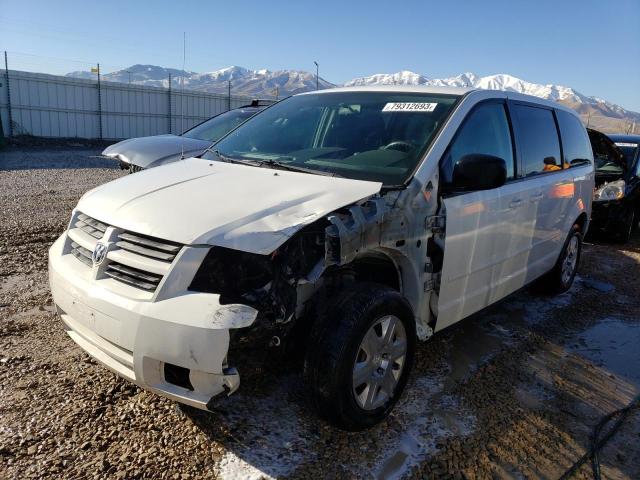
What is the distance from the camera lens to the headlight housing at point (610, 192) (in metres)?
8.13

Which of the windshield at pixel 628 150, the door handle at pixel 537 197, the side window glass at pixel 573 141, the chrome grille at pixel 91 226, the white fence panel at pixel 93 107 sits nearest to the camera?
the chrome grille at pixel 91 226

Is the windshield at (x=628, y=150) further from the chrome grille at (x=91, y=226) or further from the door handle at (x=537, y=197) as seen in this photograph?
the chrome grille at (x=91, y=226)

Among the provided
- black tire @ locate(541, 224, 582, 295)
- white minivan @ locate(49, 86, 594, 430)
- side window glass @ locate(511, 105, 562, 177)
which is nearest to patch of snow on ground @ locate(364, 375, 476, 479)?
white minivan @ locate(49, 86, 594, 430)

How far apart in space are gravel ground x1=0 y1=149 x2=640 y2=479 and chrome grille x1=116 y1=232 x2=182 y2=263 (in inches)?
38.0

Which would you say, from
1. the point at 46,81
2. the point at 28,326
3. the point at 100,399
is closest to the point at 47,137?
the point at 46,81

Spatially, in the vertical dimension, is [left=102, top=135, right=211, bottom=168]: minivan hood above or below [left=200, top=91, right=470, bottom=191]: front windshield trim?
below

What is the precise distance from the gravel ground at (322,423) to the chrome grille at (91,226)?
93 centimetres

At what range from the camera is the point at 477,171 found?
3.15m

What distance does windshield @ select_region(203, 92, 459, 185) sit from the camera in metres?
3.29

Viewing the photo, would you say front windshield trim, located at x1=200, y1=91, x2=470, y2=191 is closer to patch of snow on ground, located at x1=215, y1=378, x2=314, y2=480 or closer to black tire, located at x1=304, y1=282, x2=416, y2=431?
black tire, located at x1=304, y1=282, x2=416, y2=431

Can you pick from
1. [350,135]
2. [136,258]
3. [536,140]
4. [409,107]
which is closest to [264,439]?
[136,258]

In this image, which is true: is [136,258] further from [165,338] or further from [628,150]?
[628,150]

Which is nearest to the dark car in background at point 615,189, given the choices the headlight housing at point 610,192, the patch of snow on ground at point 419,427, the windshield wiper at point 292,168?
the headlight housing at point 610,192

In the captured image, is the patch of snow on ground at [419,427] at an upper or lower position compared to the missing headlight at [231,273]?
lower
